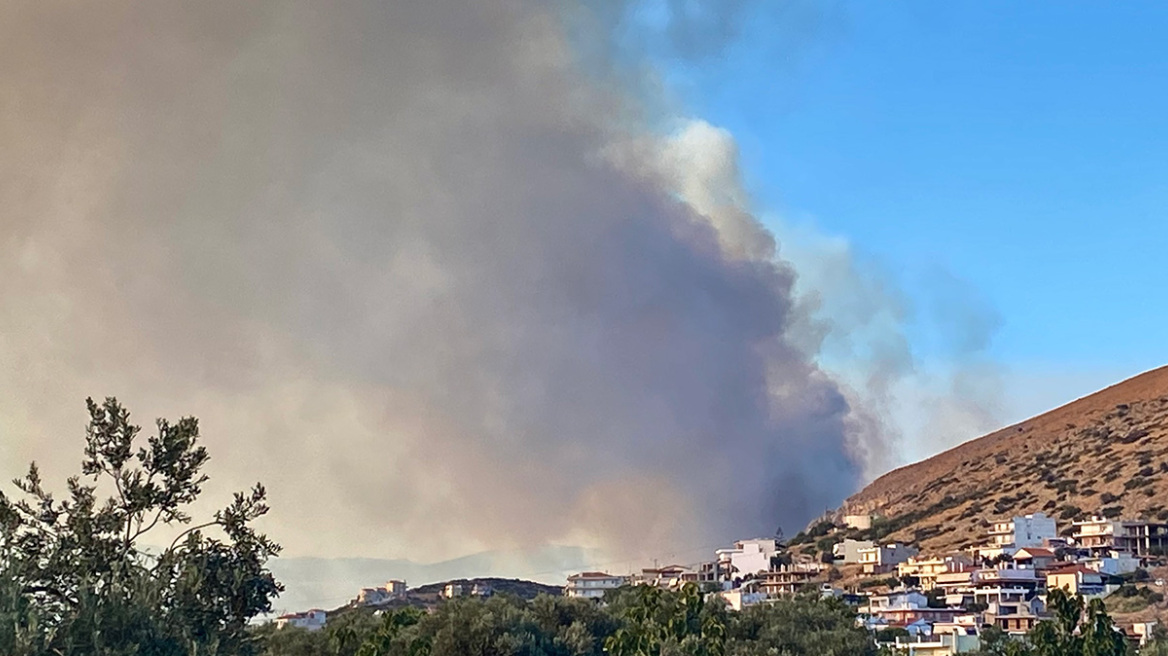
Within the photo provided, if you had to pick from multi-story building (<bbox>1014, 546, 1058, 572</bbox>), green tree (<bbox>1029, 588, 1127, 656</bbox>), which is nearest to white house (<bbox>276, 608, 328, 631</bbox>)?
multi-story building (<bbox>1014, 546, 1058, 572</bbox>)

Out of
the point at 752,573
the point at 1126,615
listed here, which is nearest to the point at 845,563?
the point at 752,573

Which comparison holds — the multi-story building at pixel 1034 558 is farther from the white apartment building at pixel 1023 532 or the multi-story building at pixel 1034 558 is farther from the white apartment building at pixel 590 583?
the white apartment building at pixel 590 583

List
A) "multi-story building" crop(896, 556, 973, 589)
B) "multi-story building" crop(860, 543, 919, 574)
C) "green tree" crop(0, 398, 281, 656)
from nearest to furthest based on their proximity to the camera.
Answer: "green tree" crop(0, 398, 281, 656)
"multi-story building" crop(896, 556, 973, 589)
"multi-story building" crop(860, 543, 919, 574)

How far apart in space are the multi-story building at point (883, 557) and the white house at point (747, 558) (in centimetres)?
1850

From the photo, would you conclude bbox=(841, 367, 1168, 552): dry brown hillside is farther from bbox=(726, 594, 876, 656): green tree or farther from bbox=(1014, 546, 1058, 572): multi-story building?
bbox=(726, 594, 876, 656): green tree

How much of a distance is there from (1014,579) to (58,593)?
113518 millimetres

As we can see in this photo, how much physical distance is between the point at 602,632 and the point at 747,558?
11072cm

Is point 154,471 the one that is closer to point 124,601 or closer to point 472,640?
point 124,601

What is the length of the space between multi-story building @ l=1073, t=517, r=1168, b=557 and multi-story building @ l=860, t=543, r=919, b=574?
21.4 m

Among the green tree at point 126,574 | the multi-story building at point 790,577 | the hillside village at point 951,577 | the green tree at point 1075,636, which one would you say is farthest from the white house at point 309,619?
the green tree at point 126,574

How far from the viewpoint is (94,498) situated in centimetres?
2275

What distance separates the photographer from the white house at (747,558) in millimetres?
174200

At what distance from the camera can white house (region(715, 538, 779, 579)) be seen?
572 ft

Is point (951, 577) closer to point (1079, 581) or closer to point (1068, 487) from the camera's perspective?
point (1079, 581)
